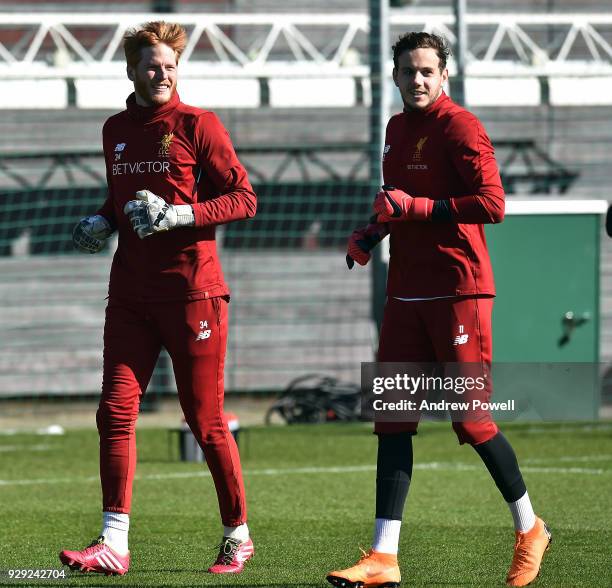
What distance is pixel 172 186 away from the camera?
5.68m

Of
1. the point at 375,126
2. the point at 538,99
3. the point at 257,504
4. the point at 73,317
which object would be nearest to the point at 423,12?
the point at 538,99

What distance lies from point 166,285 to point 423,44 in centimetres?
137

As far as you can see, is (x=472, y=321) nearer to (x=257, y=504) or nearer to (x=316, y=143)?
(x=257, y=504)

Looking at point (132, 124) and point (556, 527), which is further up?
point (132, 124)

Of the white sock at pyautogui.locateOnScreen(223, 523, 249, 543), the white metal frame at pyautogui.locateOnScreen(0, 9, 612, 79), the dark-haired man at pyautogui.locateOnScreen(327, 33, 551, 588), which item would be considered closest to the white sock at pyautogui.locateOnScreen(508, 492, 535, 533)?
the dark-haired man at pyautogui.locateOnScreen(327, 33, 551, 588)

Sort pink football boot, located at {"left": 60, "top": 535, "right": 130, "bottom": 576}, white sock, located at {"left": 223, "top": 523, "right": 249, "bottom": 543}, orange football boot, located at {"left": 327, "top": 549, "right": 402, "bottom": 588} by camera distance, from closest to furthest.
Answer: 1. orange football boot, located at {"left": 327, "top": 549, "right": 402, "bottom": 588}
2. pink football boot, located at {"left": 60, "top": 535, "right": 130, "bottom": 576}
3. white sock, located at {"left": 223, "top": 523, "right": 249, "bottom": 543}

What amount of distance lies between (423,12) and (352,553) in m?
11.8

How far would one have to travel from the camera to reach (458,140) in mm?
5312

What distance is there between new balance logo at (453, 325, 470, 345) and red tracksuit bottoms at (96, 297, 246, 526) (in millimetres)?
985

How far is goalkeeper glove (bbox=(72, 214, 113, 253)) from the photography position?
588 cm

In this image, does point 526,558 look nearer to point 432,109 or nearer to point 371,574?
point 371,574

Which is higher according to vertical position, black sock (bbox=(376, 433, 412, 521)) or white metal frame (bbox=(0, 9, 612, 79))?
white metal frame (bbox=(0, 9, 612, 79))

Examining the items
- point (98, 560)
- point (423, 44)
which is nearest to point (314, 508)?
point (98, 560)

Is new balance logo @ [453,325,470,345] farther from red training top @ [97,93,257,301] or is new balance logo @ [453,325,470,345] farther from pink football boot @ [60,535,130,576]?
A: pink football boot @ [60,535,130,576]
